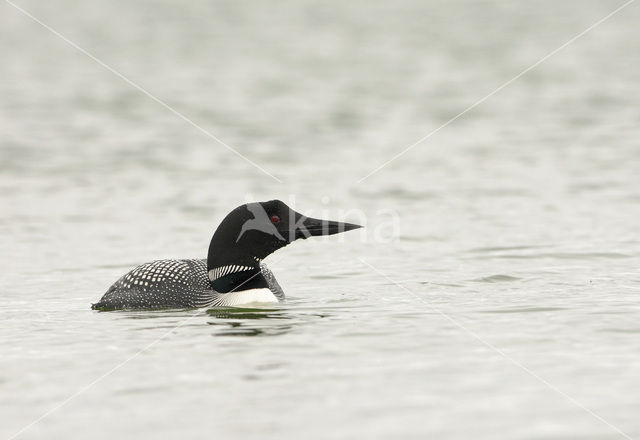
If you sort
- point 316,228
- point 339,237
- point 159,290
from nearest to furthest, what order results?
point 159,290
point 316,228
point 339,237

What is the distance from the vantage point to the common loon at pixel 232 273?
6.72m

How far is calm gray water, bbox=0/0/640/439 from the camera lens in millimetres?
4281

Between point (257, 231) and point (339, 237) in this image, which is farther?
point (339, 237)

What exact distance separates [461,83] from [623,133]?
552cm

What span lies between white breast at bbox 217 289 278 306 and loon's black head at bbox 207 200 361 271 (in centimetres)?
20

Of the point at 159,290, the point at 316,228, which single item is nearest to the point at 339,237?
the point at 316,228

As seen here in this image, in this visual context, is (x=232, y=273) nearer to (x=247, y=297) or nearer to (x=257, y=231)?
(x=247, y=297)

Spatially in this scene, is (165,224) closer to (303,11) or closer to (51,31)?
(51,31)

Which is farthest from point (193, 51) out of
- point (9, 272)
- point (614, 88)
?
point (9, 272)

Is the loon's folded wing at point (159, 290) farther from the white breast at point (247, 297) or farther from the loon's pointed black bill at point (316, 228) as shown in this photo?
the loon's pointed black bill at point (316, 228)

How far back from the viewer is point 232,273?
683cm

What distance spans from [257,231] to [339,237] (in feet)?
8.48

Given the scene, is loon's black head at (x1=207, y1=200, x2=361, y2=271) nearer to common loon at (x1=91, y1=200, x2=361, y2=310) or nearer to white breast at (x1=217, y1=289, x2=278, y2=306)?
common loon at (x1=91, y1=200, x2=361, y2=310)

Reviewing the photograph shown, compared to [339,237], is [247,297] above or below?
below
